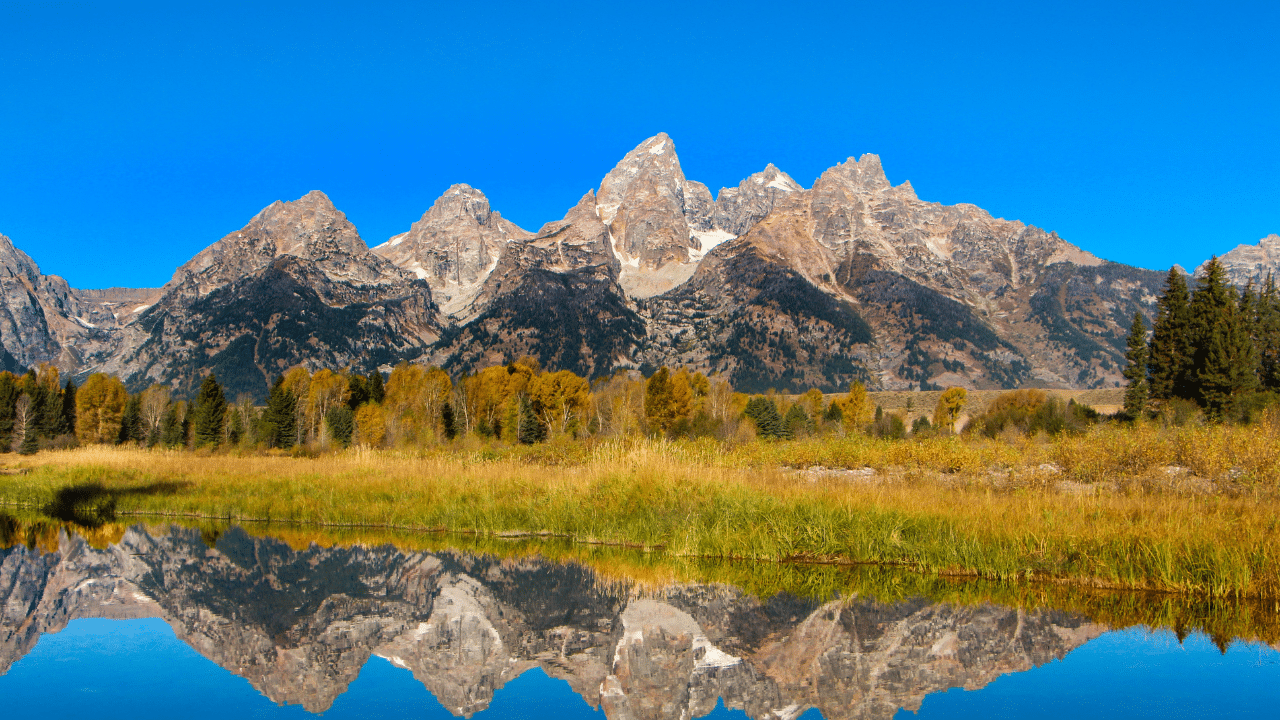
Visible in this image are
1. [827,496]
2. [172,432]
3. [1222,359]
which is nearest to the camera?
[827,496]

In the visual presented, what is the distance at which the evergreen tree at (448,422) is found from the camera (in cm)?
7656

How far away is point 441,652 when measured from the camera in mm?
10922

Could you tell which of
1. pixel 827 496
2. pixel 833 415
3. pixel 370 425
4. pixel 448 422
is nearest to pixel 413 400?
pixel 448 422

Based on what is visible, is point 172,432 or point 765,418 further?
point 765,418

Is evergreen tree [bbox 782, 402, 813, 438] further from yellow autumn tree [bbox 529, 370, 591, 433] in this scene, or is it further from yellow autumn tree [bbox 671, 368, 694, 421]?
yellow autumn tree [bbox 529, 370, 591, 433]

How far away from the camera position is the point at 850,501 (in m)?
17.5

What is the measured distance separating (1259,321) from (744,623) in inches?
2786

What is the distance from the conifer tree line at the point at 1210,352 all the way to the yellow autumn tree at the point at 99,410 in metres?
88.9

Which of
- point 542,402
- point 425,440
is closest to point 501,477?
point 425,440

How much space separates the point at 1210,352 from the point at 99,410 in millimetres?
95296

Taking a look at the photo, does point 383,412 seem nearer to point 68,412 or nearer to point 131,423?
point 131,423

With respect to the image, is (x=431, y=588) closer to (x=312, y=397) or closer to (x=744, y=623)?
(x=744, y=623)

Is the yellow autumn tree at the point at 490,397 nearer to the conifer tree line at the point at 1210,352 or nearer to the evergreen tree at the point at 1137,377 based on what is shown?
the conifer tree line at the point at 1210,352

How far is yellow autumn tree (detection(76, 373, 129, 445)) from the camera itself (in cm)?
7806
